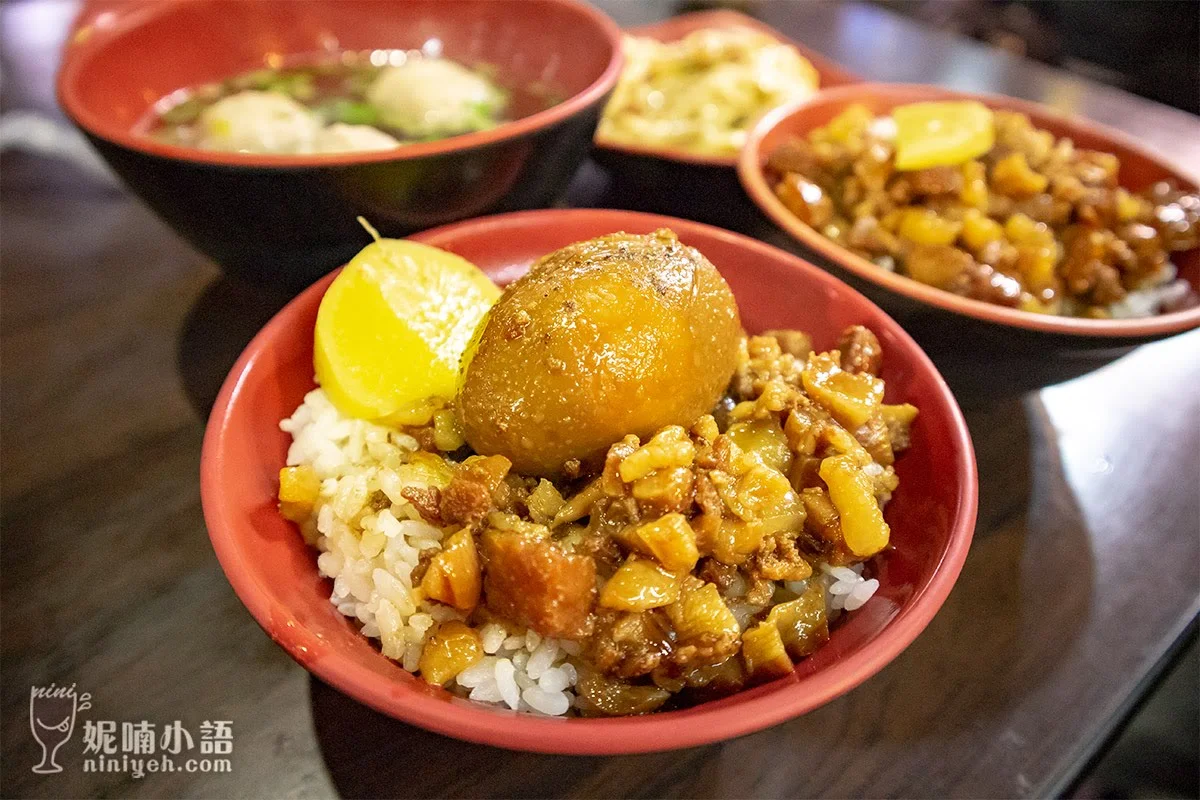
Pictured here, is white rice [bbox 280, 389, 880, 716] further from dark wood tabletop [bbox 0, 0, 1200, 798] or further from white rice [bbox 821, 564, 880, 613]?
dark wood tabletop [bbox 0, 0, 1200, 798]

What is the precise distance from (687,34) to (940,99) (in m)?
1.30

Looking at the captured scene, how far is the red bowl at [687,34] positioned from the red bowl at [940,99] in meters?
0.20

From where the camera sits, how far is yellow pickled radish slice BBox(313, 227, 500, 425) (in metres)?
1.27

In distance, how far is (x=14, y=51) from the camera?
10.2 ft

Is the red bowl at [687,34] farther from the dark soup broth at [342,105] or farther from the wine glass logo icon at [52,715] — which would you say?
the wine glass logo icon at [52,715]

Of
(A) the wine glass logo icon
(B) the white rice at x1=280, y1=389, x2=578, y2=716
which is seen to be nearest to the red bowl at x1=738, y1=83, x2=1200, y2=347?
(B) the white rice at x1=280, y1=389, x2=578, y2=716

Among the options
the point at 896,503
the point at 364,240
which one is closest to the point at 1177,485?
the point at 896,503

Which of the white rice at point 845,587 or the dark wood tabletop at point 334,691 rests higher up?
the white rice at point 845,587

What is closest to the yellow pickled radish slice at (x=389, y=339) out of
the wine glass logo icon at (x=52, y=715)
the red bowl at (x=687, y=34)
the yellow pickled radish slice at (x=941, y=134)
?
the wine glass logo icon at (x=52, y=715)

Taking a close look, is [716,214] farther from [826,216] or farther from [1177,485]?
[1177,485]

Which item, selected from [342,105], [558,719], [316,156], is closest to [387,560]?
[558,719]

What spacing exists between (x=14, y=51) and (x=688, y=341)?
10.9 feet

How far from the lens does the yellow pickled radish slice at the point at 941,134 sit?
1881mm

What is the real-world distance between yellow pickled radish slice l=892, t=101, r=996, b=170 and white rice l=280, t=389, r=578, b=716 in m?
1.35
